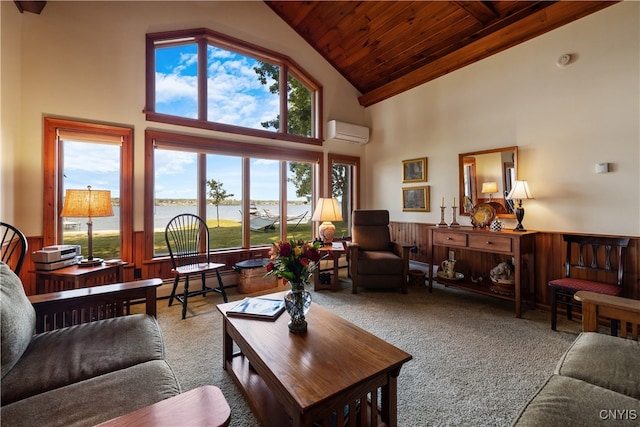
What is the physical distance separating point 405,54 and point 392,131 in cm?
116

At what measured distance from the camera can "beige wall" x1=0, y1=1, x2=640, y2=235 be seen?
99.5 inches

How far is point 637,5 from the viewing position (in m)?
2.45

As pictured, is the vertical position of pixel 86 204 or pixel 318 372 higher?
pixel 86 204

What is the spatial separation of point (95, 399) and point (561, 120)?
422cm

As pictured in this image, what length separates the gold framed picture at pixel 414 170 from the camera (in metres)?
4.21

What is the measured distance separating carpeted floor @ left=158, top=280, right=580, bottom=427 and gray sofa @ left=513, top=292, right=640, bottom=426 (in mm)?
537

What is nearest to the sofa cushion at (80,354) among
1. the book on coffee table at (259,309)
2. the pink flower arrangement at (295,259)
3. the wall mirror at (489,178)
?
the book on coffee table at (259,309)

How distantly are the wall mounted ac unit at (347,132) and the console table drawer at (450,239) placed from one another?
2.30 metres

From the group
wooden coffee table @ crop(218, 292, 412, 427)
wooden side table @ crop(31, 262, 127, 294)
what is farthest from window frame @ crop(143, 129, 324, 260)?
wooden coffee table @ crop(218, 292, 412, 427)

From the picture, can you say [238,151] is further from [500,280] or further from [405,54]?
[500,280]

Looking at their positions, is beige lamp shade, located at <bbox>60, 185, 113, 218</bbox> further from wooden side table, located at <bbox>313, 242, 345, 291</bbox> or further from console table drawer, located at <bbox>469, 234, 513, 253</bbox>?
console table drawer, located at <bbox>469, 234, 513, 253</bbox>

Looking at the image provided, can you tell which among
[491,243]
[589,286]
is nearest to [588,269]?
[589,286]

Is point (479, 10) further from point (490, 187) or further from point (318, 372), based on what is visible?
point (318, 372)

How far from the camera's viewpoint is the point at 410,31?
144 inches
